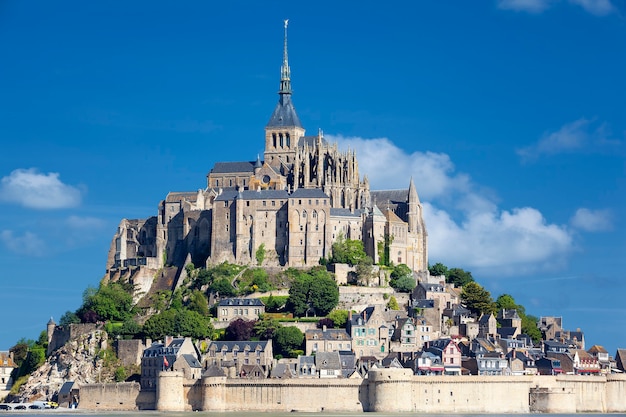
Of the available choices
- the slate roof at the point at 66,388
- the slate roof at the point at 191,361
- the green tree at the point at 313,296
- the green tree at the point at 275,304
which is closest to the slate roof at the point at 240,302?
the green tree at the point at 275,304

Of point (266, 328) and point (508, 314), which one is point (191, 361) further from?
point (508, 314)

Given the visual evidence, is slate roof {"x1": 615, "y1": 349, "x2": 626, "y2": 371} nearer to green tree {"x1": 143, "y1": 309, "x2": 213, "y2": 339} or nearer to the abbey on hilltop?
the abbey on hilltop

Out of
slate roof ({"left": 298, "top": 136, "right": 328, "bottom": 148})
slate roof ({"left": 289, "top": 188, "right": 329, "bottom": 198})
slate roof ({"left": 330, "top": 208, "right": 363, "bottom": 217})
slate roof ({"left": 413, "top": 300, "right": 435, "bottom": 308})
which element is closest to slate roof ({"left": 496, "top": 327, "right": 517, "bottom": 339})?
slate roof ({"left": 413, "top": 300, "right": 435, "bottom": 308})

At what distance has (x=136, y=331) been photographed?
314 feet

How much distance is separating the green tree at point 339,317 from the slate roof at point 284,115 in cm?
2281

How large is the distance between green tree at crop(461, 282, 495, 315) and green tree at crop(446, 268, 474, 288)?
19.4 ft

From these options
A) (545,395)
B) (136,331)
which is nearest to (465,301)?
(545,395)

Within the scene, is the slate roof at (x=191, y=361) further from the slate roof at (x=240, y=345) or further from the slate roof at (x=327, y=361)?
the slate roof at (x=327, y=361)

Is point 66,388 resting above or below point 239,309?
below

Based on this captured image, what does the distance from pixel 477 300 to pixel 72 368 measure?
3044cm

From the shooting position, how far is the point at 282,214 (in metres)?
105

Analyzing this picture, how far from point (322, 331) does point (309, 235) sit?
46.1ft

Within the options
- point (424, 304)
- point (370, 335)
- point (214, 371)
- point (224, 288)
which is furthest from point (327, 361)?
point (224, 288)

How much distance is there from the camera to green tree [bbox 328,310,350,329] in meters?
95.0
